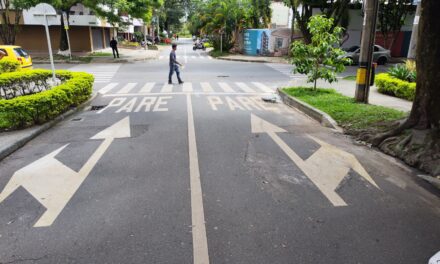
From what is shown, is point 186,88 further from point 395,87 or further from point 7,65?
point 395,87

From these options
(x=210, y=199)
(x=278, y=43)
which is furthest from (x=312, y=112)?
(x=278, y=43)

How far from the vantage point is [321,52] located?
38.1 ft

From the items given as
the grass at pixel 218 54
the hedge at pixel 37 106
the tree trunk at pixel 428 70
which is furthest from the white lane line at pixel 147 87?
the grass at pixel 218 54

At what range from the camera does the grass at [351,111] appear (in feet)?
26.3

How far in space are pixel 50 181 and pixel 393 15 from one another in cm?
2957

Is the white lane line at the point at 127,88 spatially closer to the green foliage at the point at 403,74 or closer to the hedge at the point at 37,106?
the hedge at the point at 37,106

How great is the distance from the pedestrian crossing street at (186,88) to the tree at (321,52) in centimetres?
245

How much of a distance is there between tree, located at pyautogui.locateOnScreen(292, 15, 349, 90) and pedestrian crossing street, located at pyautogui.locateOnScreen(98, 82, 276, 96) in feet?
8.05

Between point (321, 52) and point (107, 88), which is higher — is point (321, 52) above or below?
above

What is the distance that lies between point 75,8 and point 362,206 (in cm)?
3530

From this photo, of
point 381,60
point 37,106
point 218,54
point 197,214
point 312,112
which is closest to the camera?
point 197,214

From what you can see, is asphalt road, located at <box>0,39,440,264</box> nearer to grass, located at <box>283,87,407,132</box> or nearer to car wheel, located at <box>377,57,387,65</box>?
grass, located at <box>283,87,407,132</box>

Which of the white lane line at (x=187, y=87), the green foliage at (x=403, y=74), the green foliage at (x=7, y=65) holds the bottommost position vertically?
the white lane line at (x=187, y=87)

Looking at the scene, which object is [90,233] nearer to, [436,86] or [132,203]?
[132,203]
